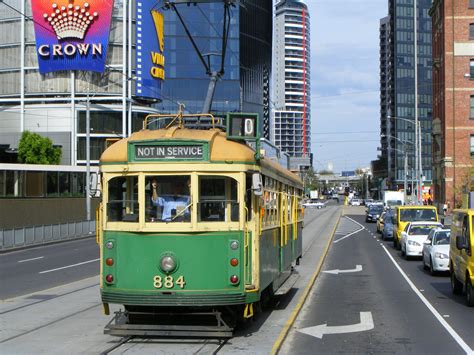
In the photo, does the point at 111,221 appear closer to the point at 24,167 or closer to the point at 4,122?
the point at 24,167

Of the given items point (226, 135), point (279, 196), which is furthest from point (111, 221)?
point (279, 196)

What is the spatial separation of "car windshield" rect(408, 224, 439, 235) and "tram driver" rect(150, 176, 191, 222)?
19041 millimetres

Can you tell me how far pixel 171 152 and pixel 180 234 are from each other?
1158 mm

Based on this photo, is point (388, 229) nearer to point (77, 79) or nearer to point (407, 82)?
point (77, 79)

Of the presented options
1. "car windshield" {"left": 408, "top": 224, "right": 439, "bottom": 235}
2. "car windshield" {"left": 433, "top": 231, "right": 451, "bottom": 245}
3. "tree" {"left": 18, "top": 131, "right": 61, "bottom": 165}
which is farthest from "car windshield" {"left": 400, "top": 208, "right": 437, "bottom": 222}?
"tree" {"left": 18, "top": 131, "right": 61, "bottom": 165}

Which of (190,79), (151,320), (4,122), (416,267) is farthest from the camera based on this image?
(190,79)

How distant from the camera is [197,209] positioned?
32.2 ft

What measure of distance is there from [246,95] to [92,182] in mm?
92689

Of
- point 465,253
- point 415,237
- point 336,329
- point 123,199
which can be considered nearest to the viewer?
point 123,199

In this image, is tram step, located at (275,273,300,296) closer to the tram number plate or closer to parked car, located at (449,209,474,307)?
parked car, located at (449,209,474,307)

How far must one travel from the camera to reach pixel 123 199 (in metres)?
10.2

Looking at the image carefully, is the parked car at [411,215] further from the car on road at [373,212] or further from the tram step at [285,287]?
the car on road at [373,212]

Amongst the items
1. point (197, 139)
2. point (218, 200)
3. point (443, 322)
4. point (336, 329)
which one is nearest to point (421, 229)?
point (443, 322)

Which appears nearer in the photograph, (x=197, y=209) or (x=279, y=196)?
(x=197, y=209)
